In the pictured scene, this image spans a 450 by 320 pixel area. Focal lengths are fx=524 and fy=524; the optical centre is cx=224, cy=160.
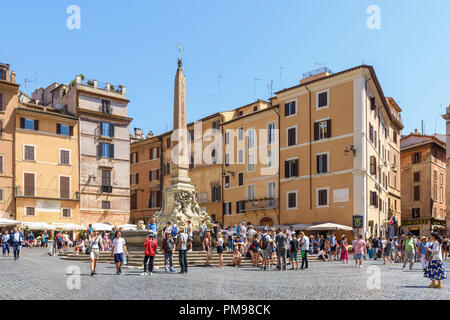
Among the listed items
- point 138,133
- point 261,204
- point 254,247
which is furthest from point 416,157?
point 254,247

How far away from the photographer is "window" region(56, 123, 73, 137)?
4503 centimetres

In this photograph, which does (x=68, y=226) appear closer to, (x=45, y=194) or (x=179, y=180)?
(x=45, y=194)

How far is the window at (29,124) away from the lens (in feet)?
141

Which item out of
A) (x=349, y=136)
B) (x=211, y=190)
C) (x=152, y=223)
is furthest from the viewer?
(x=211, y=190)

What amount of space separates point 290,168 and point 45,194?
20098 mm

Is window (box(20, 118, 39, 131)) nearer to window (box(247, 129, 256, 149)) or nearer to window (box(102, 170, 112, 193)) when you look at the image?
window (box(102, 170, 112, 193))

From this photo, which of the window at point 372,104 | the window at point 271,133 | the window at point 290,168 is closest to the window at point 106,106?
the window at point 271,133

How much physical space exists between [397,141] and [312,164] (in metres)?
16.5

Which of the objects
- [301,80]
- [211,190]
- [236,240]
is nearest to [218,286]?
[236,240]

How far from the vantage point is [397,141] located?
167ft

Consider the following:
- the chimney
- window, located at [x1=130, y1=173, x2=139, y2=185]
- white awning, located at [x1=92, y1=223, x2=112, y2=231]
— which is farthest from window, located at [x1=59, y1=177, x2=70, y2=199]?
the chimney

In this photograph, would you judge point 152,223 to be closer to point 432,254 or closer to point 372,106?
point 432,254

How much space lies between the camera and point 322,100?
37875 mm
